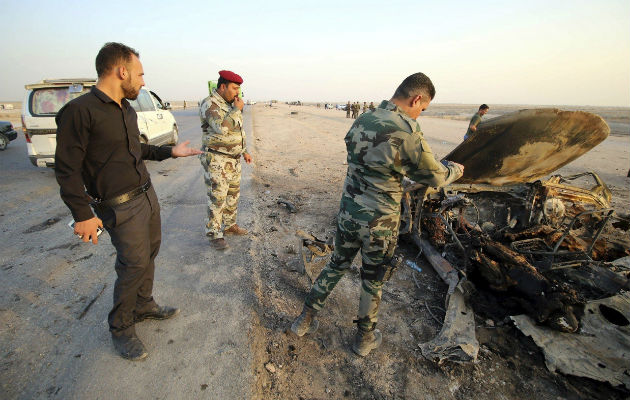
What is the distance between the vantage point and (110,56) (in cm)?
181

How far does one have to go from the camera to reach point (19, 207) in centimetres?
471

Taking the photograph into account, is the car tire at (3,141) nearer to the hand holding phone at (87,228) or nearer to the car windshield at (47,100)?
the car windshield at (47,100)

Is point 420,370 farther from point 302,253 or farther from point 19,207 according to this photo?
point 19,207

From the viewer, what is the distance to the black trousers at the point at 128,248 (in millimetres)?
1958

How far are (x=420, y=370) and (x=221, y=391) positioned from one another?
149 centimetres

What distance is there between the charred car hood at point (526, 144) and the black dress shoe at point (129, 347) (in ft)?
10.9

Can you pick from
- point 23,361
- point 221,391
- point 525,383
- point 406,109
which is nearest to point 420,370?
point 525,383

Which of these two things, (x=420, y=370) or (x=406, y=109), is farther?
(x=420, y=370)

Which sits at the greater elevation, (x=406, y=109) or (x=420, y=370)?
(x=406, y=109)

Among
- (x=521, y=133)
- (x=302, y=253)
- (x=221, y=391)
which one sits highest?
(x=521, y=133)

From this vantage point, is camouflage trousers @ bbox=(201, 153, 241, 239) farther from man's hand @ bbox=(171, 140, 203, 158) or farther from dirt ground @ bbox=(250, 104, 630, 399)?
man's hand @ bbox=(171, 140, 203, 158)

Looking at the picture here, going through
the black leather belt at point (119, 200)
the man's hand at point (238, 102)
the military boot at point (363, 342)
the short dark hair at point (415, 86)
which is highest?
the short dark hair at point (415, 86)

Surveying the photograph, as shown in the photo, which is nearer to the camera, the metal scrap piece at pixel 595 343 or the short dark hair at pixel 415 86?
the short dark hair at pixel 415 86

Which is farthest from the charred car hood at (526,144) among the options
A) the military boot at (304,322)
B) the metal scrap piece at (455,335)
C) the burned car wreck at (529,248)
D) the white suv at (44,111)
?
the white suv at (44,111)
